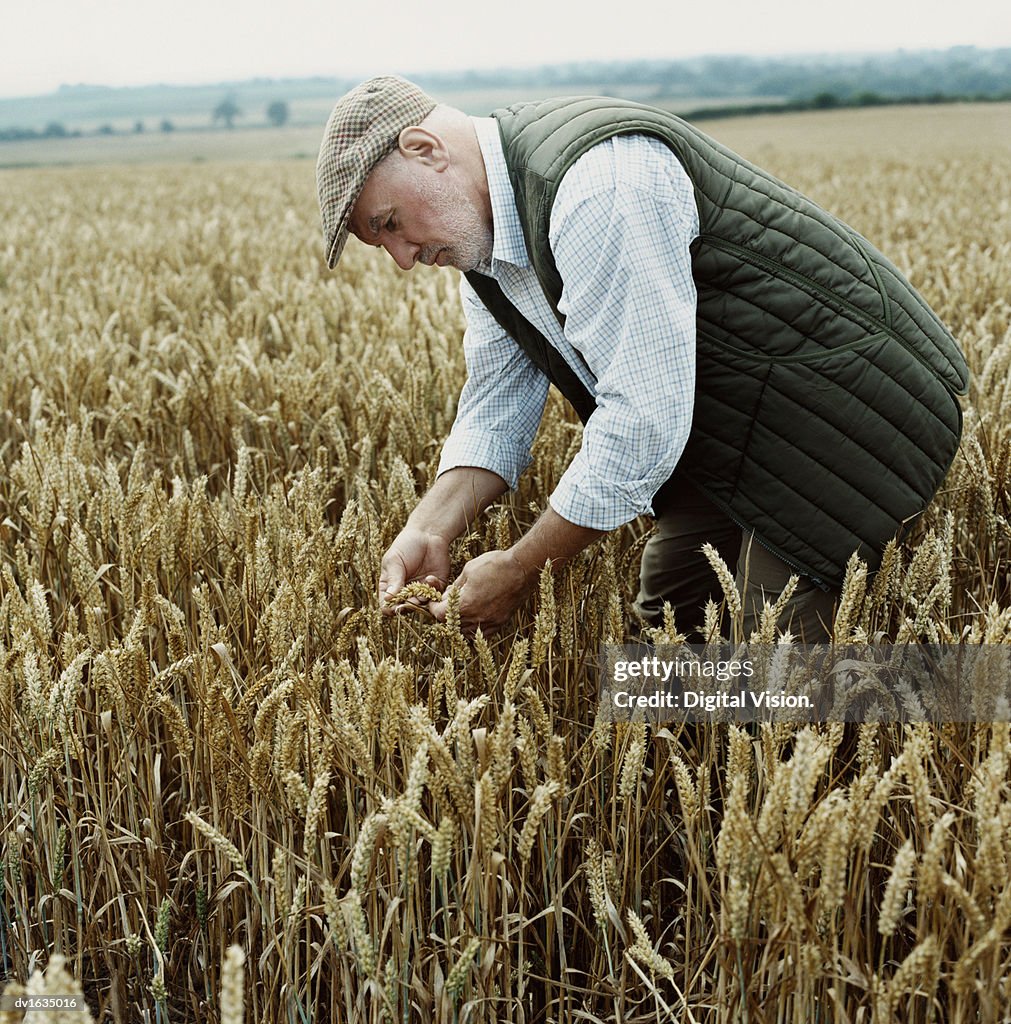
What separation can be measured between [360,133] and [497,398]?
2.19 feet

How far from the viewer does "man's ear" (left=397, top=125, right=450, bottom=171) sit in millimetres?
1696

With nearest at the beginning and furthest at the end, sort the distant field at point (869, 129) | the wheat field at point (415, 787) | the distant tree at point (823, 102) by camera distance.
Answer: the wheat field at point (415, 787)
the distant field at point (869, 129)
the distant tree at point (823, 102)

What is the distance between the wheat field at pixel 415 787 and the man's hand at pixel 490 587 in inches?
3.0

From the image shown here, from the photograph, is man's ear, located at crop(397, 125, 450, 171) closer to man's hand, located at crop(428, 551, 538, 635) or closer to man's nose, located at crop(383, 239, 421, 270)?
man's nose, located at crop(383, 239, 421, 270)

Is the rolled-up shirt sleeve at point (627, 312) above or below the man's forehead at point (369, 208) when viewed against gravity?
below

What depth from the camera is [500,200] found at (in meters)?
1.78

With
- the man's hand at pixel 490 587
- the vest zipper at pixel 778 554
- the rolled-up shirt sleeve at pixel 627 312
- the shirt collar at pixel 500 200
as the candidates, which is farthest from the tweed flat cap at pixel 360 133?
the vest zipper at pixel 778 554

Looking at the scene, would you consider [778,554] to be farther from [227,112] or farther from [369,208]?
[227,112]

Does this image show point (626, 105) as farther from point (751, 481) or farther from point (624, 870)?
point (624, 870)

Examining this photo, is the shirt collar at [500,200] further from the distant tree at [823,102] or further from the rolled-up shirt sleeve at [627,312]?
the distant tree at [823,102]

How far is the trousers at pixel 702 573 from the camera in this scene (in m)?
2.10

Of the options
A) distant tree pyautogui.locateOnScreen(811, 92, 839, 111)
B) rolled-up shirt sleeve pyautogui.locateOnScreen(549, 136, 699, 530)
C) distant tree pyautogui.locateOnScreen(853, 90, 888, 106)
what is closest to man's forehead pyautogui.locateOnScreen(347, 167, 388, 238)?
rolled-up shirt sleeve pyautogui.locateOnScreen(549, 136, 699, 530)

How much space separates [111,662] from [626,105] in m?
1.17

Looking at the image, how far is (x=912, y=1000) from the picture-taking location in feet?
3.92
